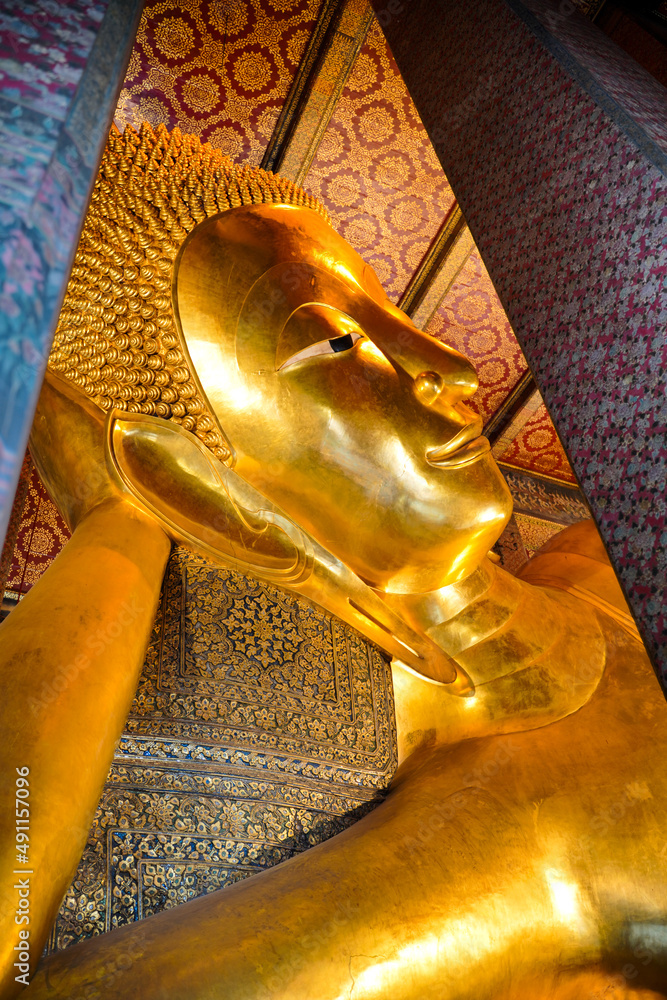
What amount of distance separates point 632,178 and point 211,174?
4.63 feet

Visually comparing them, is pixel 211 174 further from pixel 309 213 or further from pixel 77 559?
pixel 77 559

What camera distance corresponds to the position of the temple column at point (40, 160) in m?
0.50

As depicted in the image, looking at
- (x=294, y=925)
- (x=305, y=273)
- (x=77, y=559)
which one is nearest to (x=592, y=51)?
(x=305, y=273)

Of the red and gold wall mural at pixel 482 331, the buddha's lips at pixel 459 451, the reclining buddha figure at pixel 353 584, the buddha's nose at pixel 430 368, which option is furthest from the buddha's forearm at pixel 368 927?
the red and gold wall mural at pixel 482 331

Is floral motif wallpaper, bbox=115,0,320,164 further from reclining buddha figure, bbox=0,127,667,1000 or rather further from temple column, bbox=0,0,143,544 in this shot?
temple column, bbox=0,0,143,544

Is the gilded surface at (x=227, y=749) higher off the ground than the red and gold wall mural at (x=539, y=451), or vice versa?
the gilded surface at (x=227, y=749)

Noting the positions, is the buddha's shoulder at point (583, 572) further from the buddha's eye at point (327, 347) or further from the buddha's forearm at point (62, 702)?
the buddha's forearm at point (62, 702)

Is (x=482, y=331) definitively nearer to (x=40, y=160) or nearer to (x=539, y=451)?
(x=539, y=451)

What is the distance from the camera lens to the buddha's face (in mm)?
1822

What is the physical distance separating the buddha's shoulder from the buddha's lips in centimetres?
58

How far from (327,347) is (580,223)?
0.79 metres

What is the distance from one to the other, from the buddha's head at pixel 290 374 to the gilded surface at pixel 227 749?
0.25 m

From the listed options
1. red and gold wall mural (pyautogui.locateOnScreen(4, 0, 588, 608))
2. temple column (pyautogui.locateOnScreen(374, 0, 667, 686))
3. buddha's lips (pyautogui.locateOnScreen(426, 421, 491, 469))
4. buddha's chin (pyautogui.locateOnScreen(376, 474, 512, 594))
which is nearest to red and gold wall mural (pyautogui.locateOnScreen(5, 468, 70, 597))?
red and gold wall mural (pyautogui.locateOnScreen(4, 0, 588, 608))

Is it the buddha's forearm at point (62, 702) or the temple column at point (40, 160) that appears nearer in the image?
the temple column at point (40, 160)
